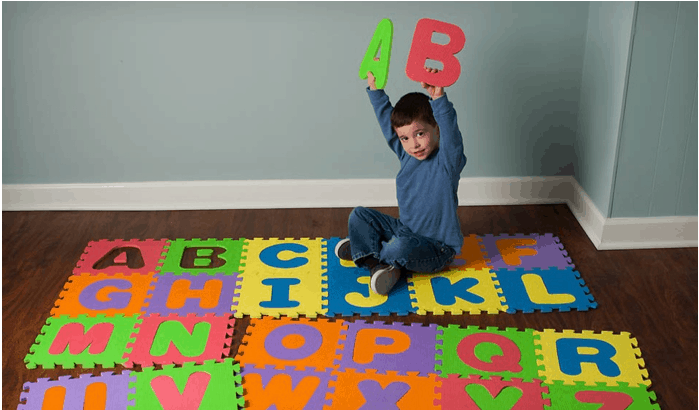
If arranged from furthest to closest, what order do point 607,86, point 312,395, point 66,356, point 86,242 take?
point 86,242 < point 607,86 < point 66,356 < point 312,395

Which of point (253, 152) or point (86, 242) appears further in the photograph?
point (253, 152)

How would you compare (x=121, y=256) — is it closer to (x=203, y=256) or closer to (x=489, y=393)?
(x=203, y=256)

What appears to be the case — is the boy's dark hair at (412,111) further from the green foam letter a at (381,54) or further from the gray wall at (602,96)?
the gray wall at (602,96)

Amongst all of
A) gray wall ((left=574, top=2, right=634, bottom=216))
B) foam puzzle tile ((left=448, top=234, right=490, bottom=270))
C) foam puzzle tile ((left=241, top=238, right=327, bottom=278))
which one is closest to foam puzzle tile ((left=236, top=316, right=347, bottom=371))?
foam puzzle tile ((left=241, top=238, right=327, bottom=278))

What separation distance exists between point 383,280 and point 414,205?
28cm

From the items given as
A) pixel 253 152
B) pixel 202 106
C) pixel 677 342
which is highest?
pixel 202 106

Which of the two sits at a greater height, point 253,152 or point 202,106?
point 202,106

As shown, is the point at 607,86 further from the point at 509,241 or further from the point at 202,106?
the point at 202,106

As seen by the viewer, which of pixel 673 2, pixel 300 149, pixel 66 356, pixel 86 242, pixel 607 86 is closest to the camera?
pixel 66 356

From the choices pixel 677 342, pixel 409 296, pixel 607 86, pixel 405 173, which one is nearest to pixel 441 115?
pixel 405 173

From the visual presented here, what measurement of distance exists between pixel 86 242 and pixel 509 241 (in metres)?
1.50

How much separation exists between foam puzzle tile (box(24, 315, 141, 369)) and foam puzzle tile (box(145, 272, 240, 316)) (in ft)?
0.33

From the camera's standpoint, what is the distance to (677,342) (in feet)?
6.52

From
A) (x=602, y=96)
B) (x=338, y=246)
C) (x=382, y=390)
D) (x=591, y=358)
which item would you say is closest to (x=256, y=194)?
(x=338, y=246)
